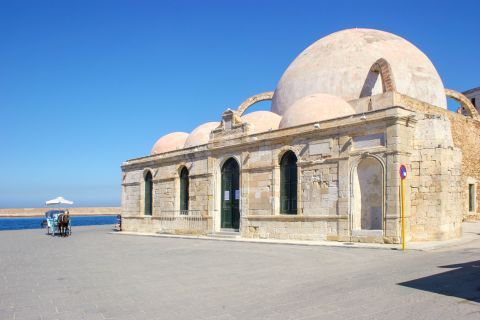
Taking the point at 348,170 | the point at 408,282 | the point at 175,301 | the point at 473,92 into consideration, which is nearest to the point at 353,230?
the point at 348,170

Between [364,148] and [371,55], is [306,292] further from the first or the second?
[371,55]

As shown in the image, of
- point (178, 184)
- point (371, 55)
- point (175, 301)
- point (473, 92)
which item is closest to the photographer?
point (175, 301)

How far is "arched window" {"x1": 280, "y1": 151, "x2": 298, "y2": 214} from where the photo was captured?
16688 mm

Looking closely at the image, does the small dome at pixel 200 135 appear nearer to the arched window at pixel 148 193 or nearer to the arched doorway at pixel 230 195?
the arched window at pixel 148 193

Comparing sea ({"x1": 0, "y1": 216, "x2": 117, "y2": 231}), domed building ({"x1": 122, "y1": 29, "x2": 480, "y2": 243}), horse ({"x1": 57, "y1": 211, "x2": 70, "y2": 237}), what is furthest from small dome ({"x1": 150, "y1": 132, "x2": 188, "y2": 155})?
sea ({"x1": 0, "y1": 216, "x2": 117, "y2": 231})

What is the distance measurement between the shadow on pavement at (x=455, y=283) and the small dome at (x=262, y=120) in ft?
41.0

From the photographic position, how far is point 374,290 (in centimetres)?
665

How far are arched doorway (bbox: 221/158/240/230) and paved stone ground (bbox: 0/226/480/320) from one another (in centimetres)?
702

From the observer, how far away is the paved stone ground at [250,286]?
566 cm

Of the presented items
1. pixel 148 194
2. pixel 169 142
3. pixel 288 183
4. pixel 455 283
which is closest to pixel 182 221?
pixel 148 194

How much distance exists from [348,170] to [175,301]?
31.2 feet

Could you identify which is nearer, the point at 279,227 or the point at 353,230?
the point at 353,230

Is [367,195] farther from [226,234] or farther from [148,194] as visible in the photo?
[148,194]

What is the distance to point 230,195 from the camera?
19359 millimetres
